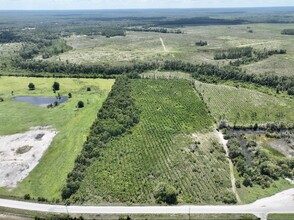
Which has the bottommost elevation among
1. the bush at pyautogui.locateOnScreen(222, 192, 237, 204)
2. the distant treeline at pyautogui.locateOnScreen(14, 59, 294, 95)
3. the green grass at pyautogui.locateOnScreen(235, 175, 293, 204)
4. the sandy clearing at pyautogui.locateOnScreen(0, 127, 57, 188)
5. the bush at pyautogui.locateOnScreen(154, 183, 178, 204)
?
the sandy clearing at pyautogui.locateOnScreen(0, 127, 57, 188)

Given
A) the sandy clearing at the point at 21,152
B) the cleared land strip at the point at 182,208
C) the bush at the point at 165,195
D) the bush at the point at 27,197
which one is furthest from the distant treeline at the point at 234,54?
the bush at the point at 27,197

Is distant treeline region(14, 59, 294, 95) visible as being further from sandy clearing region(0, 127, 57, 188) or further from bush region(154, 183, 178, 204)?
bush region(154, 183, 178, 204)

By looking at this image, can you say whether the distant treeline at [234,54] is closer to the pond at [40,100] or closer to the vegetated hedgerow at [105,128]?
the vegetated hedgerow at [105,128]

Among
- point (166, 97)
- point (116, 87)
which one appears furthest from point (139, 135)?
point (116, 87)

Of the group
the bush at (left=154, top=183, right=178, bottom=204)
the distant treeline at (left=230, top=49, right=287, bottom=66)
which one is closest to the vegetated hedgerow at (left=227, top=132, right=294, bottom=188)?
the bush at (left=154, top=183, right=178, bottom=204)

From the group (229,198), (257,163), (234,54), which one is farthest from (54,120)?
(234,54)

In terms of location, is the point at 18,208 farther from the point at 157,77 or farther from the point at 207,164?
the point at 157,77
